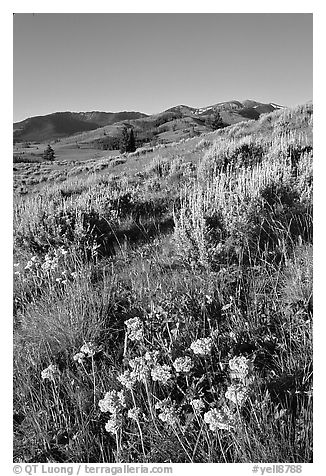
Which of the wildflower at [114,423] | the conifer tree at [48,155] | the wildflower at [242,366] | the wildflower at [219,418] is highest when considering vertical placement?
the conifer tree at [48,155]

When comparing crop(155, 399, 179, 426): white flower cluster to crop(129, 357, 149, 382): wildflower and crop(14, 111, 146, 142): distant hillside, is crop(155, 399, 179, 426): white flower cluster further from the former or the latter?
crop(14, 111, 146, 142): distant hillside

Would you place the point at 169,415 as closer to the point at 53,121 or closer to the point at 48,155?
the point at 53,121

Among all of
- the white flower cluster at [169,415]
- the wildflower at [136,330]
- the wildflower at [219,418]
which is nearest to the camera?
the wildflower at [219,418]

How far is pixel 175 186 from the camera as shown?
748 centimetres

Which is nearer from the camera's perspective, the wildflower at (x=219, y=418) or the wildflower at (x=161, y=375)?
the wildflower at (x=219, y=418)

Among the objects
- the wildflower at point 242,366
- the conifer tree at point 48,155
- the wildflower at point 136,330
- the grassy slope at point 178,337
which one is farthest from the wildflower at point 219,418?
the conifer tree at point 48,155

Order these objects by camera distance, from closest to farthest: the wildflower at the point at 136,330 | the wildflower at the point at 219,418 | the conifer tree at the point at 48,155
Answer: the wildflower at the point at 219,418 < the wildflower at the point at 136,330 < the conifer tree at the point at 48,155

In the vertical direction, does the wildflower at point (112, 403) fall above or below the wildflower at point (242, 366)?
Answer: below

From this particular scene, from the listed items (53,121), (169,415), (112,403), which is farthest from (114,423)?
(53,121)

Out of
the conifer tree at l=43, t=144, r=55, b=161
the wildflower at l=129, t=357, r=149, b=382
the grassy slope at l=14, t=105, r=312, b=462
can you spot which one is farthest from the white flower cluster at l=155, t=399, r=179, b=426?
the conifer tree at l=43, t=144, r=55, b=161

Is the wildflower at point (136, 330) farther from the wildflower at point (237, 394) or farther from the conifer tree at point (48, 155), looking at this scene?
the conifer tree at point (48, 155)

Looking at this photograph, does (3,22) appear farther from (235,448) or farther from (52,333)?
(235,448)
